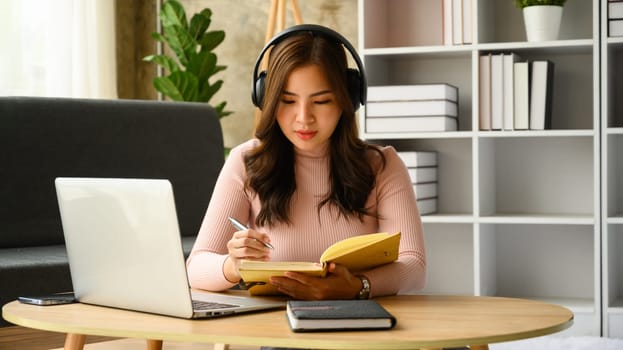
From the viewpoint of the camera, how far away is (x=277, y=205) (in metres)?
1.60

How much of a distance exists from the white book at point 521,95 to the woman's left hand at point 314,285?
2.01 metres

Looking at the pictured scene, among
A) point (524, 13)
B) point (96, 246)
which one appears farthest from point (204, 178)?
point (96, 246)

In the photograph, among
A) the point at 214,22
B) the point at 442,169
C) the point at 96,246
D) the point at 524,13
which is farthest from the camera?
the point at 214,22

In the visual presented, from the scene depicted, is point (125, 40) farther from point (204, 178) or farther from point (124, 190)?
point (124, 190)

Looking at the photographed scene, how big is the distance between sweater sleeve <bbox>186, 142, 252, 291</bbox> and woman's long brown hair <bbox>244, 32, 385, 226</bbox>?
3 cm

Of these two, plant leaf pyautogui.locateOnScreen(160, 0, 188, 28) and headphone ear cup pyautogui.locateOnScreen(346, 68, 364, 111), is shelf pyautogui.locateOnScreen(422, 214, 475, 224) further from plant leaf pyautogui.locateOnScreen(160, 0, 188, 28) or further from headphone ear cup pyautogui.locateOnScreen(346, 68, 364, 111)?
headphone ear cup pyautogui.locateOnScreen(346, 68, 364, 111)

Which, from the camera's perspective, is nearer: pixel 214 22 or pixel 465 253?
pixel 465 253

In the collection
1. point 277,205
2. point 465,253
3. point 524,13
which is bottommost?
point 465,253

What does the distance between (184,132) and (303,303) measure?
7.09 feet

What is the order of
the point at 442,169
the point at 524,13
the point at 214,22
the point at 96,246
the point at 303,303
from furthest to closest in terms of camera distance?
the point at 214,22 → the point at 442,169 → the point at 524,13 → the point at 96,246 → the point at 303,303

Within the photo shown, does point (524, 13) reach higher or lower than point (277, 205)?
higher

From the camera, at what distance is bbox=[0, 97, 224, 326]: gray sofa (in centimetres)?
288

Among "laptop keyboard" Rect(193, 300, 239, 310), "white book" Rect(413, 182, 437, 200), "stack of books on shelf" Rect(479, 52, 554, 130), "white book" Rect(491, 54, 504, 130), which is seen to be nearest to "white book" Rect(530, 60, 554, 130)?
"stack of books on shelf" Rect(479, 52, 554, 130)

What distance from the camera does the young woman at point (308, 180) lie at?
152 cm
